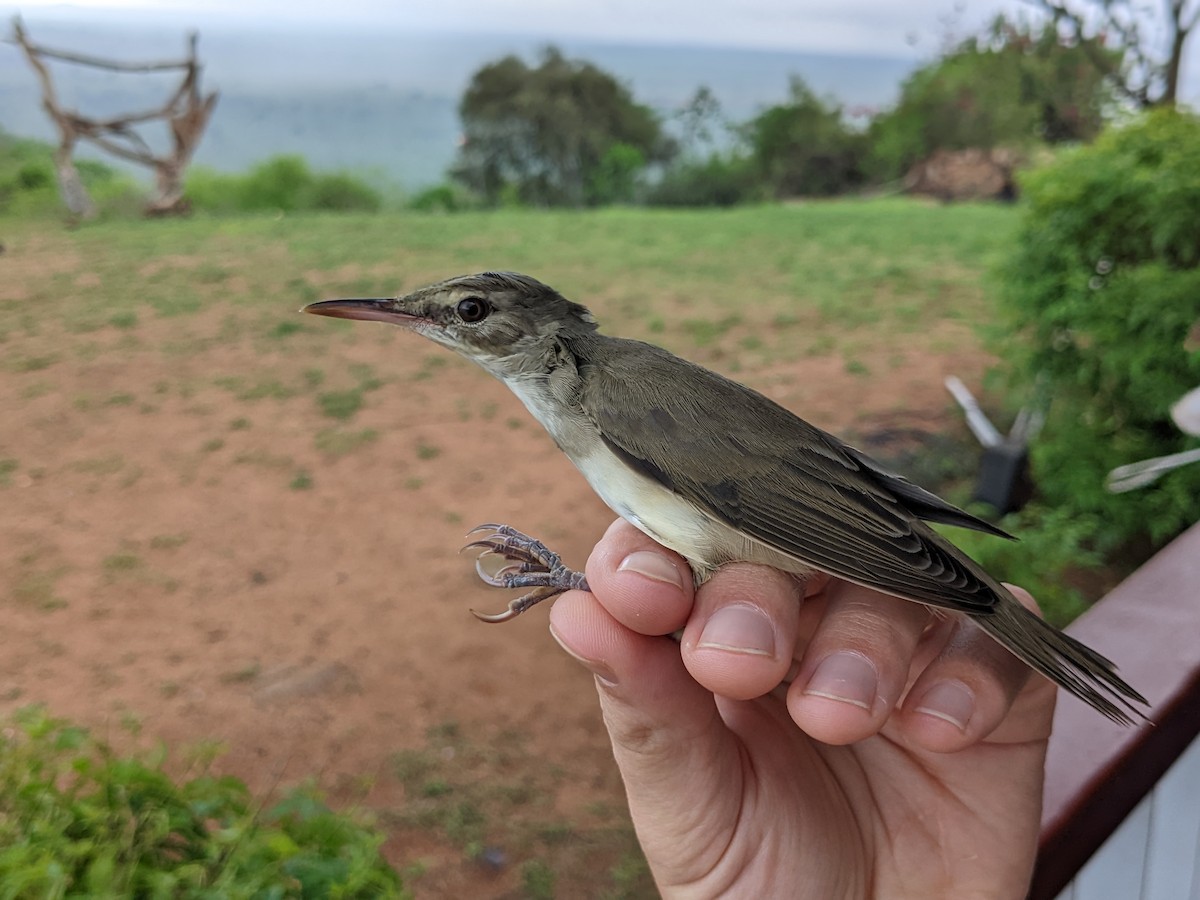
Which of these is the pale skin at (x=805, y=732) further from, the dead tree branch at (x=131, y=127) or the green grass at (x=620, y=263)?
the dead tree branch at (x=131, y=127)

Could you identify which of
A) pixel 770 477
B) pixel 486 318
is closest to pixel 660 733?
pixel 770 477

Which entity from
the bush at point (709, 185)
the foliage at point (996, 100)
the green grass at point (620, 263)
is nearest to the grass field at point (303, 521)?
the green grass at point (620, 263)

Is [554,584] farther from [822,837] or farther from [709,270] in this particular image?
[709,270]

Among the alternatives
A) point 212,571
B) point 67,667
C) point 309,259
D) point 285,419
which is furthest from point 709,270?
point 67,667

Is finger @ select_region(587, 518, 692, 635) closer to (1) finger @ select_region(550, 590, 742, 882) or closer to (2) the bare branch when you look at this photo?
(1) finger @ select_region(550, 590, 742, 882)

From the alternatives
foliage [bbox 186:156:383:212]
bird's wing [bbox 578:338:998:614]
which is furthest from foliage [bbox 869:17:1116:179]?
bird's wing [bbox 578:338:998:614]

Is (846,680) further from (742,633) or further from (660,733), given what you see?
(660,733)
